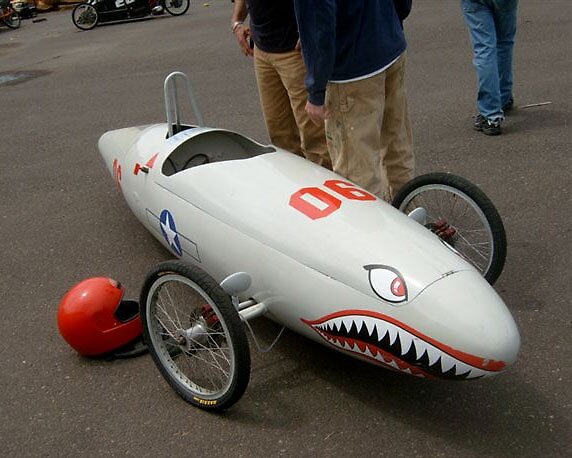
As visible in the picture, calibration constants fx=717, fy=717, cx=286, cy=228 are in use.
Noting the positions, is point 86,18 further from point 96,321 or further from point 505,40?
point 96,321

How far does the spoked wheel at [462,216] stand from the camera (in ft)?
10.6

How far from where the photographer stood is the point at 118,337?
10.8 ft

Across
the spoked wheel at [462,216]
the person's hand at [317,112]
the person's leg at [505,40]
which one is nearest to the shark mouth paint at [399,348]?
the spoked wheel at [462,216]

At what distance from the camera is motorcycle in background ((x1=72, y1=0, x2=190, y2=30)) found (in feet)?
49.0

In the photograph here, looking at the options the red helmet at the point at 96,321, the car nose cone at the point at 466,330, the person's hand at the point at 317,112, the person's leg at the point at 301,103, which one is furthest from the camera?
the person's leg at the point at 301,103

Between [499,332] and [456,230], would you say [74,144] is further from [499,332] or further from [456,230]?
[499,332]

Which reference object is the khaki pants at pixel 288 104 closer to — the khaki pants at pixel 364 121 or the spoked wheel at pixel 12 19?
the khaki pants at pixel 364 121

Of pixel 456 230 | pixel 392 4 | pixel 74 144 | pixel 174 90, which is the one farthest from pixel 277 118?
pixel 74 144

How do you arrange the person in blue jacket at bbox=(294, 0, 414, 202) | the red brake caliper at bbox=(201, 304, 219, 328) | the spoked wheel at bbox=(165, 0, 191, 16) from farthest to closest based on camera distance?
the spoked wheel at bbox=(165, 0, 191, 16) < the person in blue jacket at bbox=(294, 0, 414, 202) < the red brake caliper at bbox=(201, 304, 219, 328)

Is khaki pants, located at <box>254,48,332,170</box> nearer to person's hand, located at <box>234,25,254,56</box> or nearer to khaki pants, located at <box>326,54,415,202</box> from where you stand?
person's hand, located at <box>234,25,254,56</box>

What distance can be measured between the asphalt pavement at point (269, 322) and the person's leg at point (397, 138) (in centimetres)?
74

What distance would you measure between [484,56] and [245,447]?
151 inches

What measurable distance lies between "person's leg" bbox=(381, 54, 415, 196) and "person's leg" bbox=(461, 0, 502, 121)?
6.16 ft

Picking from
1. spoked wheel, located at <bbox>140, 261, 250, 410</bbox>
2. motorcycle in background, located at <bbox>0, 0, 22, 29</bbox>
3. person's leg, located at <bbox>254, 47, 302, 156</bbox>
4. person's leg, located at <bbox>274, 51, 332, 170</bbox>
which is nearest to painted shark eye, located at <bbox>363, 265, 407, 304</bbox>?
spoked wheel, located at <bbox>140, 261, 250, 410</bbox>
